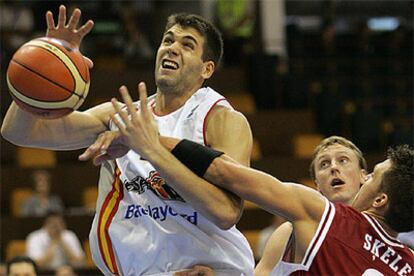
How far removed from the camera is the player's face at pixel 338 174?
5016 millimetres

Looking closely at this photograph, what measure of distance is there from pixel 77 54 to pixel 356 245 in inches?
60.3

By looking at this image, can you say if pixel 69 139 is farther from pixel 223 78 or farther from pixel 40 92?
pixel 223 78

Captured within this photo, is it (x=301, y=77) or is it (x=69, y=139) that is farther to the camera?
(x=301, y=77)

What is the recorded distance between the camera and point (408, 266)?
3918 mm

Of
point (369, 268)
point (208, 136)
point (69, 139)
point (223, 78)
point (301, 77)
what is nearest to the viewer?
point (369, 268)

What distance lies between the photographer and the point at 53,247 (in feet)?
32.3

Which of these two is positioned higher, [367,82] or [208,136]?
[208,136]

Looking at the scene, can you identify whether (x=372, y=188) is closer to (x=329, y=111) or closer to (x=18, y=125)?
(x=18, y=125)

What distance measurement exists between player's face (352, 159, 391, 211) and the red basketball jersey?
0.15 meters

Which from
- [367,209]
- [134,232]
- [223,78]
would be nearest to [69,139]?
[134,232]

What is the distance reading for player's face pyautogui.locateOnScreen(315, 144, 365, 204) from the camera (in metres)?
5.02

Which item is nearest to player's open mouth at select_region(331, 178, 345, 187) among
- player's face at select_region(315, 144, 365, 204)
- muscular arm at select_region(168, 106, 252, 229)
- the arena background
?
player's face at select_region(315, 144, 365, 204)

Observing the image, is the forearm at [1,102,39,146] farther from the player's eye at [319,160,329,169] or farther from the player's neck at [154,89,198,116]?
the player's eye at [319,160,329,169]

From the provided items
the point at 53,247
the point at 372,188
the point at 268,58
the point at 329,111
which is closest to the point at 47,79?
the point at 372,188
